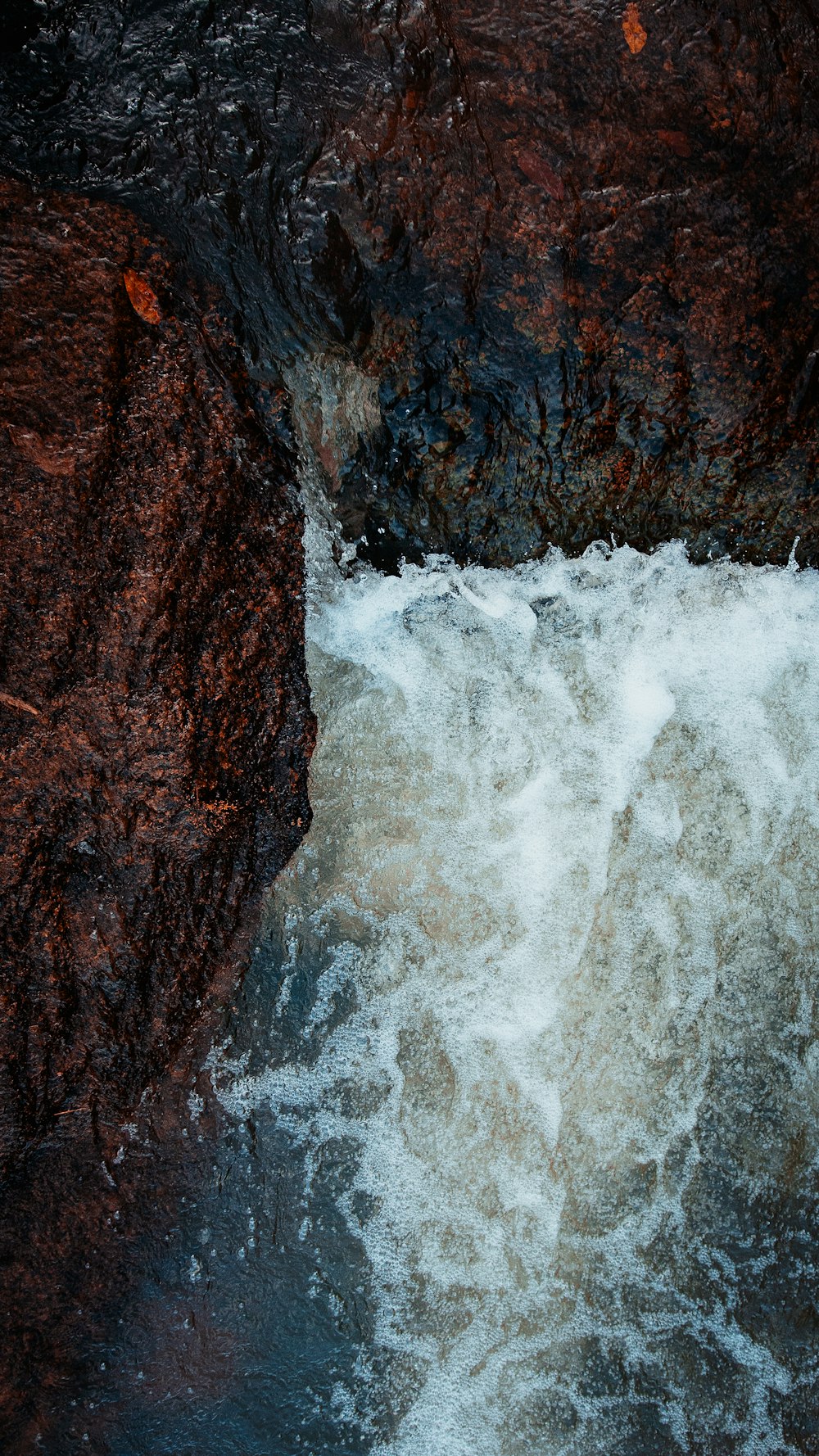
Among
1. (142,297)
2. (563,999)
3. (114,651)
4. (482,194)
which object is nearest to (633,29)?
(482,194)

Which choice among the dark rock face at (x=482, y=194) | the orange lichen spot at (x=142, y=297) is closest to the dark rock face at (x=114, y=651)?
the orange lichen spot at (x=142, y=297)

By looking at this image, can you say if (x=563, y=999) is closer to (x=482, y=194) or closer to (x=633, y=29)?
(x=482, y=194)

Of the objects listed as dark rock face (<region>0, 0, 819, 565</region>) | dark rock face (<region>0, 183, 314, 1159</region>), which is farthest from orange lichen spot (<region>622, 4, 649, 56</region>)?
dark rock face (<region>0, 183, 314, 1159</region>)

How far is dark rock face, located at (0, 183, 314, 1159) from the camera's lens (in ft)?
6.27

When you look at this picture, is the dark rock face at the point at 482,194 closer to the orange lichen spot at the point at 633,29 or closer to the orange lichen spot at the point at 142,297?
the orange lichen spot at the point at 633,29

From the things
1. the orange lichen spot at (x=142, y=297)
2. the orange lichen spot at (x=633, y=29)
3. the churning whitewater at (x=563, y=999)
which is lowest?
the churning whitewater at (x=563, y=999)

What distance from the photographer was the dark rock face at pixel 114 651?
75.3 inches

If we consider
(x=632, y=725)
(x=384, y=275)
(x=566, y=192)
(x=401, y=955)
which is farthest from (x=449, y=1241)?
(x=566, y=192)

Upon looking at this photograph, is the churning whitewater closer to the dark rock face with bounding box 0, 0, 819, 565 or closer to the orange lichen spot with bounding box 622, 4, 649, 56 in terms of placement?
the dark rock face with bounding box 0, 0, 819, 565

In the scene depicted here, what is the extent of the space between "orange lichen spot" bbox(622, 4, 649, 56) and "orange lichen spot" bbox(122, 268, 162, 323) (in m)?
1.27

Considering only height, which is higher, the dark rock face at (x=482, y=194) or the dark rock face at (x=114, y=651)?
the dark rock face at (x=482, y=194)

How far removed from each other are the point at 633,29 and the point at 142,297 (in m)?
1.32

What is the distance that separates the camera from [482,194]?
2080 mm

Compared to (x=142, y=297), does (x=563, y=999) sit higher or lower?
lower
